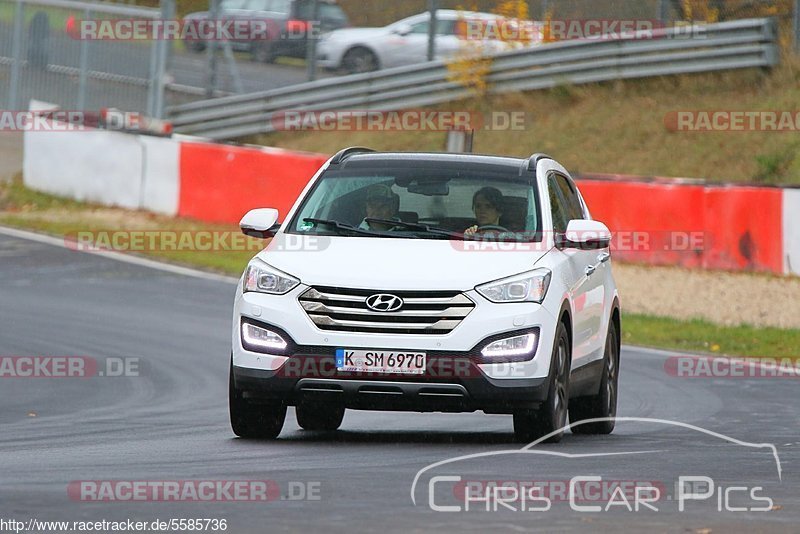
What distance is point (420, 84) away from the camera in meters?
30.5

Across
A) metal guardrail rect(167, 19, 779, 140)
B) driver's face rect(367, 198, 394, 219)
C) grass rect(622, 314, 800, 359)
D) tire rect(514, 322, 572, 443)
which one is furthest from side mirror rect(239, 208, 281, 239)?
metal guardrail rect(167, 19, 779, 140)

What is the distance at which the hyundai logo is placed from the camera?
363 inches

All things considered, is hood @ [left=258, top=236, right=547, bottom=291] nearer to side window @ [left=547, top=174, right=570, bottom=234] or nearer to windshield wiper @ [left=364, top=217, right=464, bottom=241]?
windshield wiper @ [left=364, top=217, right=464, bottom=241]

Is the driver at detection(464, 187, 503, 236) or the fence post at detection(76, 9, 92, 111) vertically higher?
the fence post at detection(76, 9, 92, 111)

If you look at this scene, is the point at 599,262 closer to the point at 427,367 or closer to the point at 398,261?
the point at 398,261

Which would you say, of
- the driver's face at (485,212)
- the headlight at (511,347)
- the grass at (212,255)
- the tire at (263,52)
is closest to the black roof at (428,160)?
the driver's face at (485,212)

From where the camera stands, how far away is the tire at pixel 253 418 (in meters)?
9.70

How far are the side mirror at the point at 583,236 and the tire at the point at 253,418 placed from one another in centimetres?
192

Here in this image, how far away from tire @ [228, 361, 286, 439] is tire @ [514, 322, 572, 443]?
4.47 feet

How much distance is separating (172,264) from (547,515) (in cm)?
1616

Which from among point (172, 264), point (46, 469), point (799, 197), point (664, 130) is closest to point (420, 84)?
point (664, 130)

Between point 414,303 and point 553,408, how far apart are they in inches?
41.1

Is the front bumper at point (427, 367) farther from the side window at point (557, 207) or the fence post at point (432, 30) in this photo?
the fence post at point (432, 30)

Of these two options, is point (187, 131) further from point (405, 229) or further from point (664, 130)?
point (405, 229)
